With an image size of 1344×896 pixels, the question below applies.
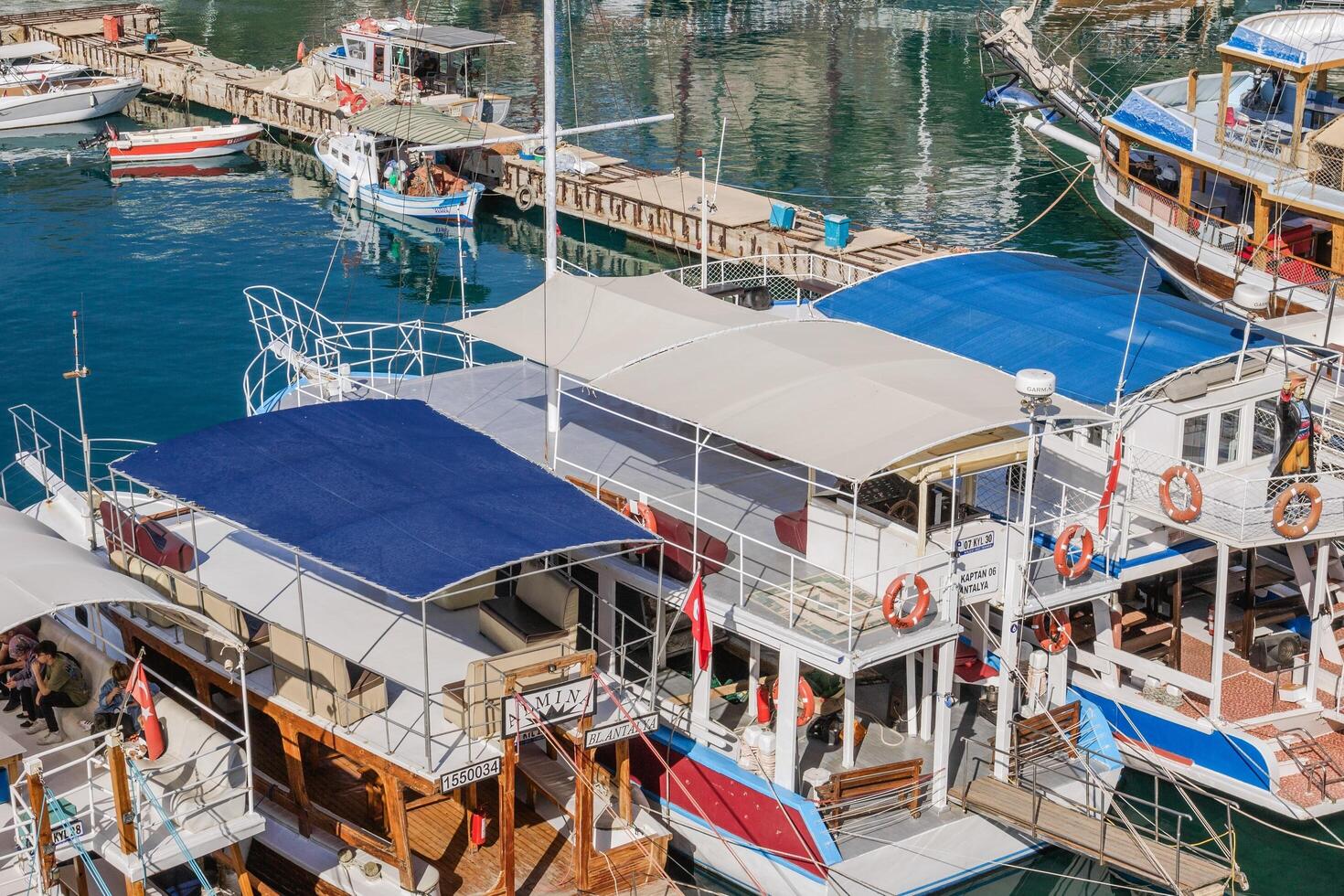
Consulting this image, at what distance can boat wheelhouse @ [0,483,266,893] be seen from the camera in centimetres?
2030

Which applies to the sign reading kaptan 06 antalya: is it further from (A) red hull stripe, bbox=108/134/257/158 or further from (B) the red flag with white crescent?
(A) red hull stripe, bbox=108/134/257/158

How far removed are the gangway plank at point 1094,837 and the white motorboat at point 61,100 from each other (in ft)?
211

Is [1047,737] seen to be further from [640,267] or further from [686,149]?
[686,149]

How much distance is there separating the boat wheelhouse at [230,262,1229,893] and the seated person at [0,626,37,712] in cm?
862

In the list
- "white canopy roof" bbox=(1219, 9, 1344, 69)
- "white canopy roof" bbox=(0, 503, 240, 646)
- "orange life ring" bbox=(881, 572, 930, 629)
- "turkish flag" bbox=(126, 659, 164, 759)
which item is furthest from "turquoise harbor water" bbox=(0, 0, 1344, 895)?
"white canopy roof" bbox=(0, 503, 240, 646)

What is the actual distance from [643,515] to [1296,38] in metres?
27.9

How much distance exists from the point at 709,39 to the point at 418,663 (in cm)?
8077

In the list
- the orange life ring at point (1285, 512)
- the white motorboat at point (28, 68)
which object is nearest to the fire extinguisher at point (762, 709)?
the orange life ring at point (1285, 512)

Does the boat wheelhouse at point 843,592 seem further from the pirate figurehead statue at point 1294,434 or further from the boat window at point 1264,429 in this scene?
the boat window at point 1264,429

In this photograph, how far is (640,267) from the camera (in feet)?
191

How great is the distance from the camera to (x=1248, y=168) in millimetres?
43750

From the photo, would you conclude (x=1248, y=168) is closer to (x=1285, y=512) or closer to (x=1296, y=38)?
(x=1296, y=38)

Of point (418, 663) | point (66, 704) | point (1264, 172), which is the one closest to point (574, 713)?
point (418, 663)

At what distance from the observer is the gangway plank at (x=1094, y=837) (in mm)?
22719
